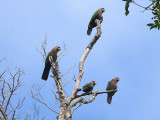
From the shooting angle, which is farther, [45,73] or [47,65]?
[45,73]

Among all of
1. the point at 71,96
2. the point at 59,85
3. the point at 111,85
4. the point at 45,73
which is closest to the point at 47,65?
the point at 45,73

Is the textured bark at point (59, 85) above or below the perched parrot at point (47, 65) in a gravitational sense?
below

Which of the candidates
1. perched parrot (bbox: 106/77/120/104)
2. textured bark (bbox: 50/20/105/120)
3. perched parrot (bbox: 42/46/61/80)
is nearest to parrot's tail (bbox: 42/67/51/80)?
perched parrot (bbox: 42/46/61/80)

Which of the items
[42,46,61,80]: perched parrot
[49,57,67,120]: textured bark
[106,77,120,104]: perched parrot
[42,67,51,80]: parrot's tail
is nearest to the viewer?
[49,57,67,120]: textured bark

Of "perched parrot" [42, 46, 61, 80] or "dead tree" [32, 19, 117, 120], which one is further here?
"perched parrot" [42, 46, 61, 80]

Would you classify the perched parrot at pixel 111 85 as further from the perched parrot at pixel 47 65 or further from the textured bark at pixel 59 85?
the textured bark at pixel 59 85

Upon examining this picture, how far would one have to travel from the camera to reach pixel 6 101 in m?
6.21

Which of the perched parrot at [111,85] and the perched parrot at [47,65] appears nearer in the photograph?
the perched parrot at [47,65]

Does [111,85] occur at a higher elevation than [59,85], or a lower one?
higher

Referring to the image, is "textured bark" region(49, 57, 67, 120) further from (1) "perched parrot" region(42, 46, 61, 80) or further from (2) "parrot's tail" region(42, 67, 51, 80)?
(2) "parrot's tail" region(42, 67, 51, 80)

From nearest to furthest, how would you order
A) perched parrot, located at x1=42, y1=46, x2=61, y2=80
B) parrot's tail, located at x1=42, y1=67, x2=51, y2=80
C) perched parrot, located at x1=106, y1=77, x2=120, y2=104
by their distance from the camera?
1. perched parrot, located at x1=42, y1=46, x2=61, y2=80
2. parrot's tail, located at x1=42, y1=67, x2=51, y2=80
3. perched parrot, located at x1=106, y1=77, x2=120, y2=104

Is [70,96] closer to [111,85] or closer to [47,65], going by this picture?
[47,65]

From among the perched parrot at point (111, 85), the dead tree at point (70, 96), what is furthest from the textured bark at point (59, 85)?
the perched parrot at point (111, 85)

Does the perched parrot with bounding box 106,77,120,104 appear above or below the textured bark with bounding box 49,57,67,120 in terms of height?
above
